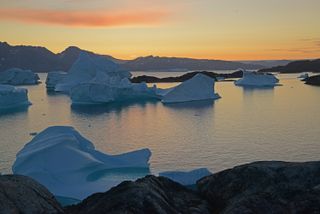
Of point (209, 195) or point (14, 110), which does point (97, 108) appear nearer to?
point (14, 110)

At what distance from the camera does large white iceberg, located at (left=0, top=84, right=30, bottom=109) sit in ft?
79.2

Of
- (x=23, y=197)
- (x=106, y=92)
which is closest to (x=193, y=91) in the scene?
(x=106, y=92)

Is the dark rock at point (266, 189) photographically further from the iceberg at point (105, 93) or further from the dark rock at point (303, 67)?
the dark rock at point (303, 67)

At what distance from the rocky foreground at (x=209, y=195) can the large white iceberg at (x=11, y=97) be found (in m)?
22.1

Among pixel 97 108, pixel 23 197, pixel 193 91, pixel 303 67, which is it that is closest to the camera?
pixel 23 197

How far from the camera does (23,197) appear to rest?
287 centimetres

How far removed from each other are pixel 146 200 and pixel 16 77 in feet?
167

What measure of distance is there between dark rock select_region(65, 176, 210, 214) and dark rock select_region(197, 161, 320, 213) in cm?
17

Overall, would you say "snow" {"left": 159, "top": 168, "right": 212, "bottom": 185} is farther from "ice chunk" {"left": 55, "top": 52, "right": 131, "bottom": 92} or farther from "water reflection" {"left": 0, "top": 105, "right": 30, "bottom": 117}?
"ice chunk" {"left": 55, "top": 52, "right": 131, "bottom": 92}

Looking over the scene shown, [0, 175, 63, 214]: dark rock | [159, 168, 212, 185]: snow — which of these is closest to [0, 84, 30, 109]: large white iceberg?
[159, 168, 212, 185]: snow

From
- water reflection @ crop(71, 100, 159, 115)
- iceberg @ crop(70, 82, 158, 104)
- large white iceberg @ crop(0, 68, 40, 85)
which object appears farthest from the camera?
large white iceberg @ crop(0, 68, 40, 85)

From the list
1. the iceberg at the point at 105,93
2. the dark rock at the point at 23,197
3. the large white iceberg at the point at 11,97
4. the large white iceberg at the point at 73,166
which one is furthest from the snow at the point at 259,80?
the dark rock at the point at 23,197

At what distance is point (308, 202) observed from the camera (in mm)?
2713

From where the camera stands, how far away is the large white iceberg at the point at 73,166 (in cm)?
778
